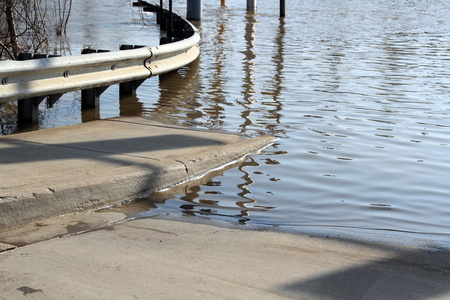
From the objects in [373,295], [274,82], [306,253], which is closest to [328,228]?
[306,253]

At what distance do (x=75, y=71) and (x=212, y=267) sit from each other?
4.83m

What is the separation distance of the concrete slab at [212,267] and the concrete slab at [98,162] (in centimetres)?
48

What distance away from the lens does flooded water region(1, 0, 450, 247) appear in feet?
19.1

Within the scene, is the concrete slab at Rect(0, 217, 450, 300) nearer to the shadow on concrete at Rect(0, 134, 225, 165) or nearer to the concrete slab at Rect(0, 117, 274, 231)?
the concrete slab at Rect(0, 117, 274, 231)

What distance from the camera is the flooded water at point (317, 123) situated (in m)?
5.82

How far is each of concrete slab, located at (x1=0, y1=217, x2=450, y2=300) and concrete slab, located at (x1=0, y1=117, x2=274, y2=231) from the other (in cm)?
48

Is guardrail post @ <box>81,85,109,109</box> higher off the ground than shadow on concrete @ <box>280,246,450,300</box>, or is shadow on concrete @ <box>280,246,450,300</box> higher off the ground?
guardrail post @ <box>81,85,109,109</box>

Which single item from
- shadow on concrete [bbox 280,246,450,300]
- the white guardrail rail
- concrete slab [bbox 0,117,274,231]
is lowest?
shadow on concrete [bbox 280,246,450,300]

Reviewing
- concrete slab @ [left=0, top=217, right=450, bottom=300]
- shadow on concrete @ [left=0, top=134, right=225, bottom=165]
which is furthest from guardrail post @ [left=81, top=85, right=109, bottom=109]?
concrete slab @ [left=0, top=217, right=450, bottom=300]

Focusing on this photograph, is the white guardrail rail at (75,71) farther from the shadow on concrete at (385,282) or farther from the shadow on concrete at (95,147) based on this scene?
the shadow on concrete at (385,282)

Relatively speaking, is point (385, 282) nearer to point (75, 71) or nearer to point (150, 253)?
point (150, 253)

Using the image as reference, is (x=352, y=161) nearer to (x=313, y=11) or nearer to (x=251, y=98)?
(x=251, y=98)

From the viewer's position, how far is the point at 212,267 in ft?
14.1

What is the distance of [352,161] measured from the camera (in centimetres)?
739
